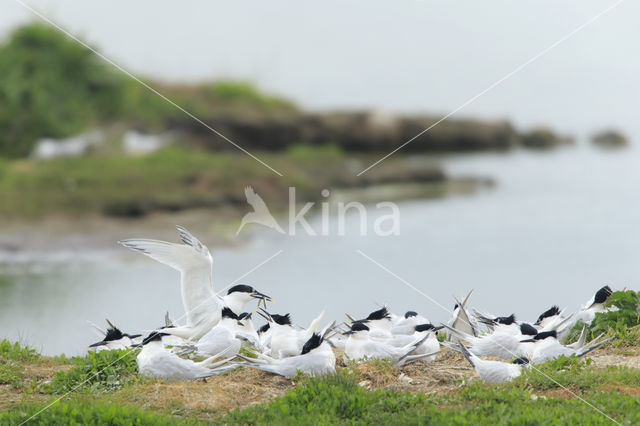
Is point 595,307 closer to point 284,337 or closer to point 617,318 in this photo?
point 617,318

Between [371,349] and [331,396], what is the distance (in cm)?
144

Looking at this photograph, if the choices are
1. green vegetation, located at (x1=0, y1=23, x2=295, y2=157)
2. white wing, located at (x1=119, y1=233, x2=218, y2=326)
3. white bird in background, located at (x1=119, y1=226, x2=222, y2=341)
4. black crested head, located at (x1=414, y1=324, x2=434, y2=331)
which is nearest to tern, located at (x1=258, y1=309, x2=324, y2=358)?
white bird in background, located at (x1=119, y1=226, x2=222, y2=341)

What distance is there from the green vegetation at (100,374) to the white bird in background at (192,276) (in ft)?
3.95

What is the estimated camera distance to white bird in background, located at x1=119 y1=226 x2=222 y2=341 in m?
10.8

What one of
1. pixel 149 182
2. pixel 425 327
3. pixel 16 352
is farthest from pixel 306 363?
pixel 149 182

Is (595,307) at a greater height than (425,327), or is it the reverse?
(595,307)

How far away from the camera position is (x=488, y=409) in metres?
7.87

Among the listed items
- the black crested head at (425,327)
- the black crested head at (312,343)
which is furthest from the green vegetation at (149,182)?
the black crested head at (312,343)

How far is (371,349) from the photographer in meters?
9.55

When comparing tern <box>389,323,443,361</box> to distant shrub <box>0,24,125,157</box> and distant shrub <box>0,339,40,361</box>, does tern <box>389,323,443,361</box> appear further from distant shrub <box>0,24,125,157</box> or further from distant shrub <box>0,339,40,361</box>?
distant shrub <box>0,24,125,157</box>

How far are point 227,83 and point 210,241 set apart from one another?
2269 centimetres

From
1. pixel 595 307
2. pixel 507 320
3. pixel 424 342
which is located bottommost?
pixel 424 342

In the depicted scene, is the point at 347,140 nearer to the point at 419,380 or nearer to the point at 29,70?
the point at 29,70

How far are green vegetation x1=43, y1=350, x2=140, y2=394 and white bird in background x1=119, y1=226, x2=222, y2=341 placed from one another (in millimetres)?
1203
